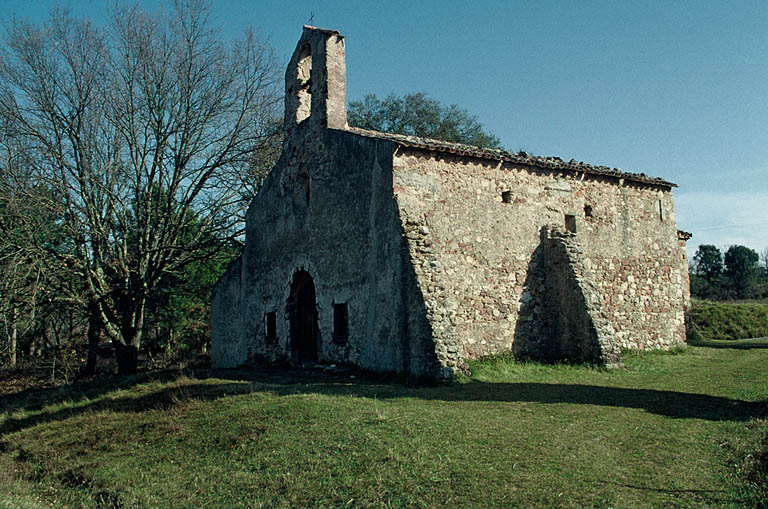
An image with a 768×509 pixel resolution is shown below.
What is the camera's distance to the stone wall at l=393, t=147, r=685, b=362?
482 inches

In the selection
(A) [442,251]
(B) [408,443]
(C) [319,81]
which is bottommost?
(B) [408,443]

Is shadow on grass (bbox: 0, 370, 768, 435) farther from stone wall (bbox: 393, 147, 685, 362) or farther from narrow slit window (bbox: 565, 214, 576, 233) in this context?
narrow slit window (bbox: 565, 214, 576, 233)

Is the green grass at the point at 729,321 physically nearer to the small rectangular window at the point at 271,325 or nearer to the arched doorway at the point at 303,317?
the arched doorway at the point at 303,317

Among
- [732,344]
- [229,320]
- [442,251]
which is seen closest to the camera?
[442,251]

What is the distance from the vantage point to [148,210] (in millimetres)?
17844

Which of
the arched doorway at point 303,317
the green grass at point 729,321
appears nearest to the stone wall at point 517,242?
the arched doorway at point 303,317

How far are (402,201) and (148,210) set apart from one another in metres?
9.88

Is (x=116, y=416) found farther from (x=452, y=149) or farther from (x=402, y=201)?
(x=452, y=149)

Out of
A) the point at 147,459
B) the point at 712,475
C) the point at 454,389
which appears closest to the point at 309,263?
the point at 454,389

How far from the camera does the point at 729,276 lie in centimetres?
4875

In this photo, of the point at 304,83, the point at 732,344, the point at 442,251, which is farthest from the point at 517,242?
the point at 732,344

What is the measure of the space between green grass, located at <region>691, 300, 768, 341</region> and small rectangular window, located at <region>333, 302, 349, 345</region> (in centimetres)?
1416

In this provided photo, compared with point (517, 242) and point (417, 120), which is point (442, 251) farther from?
point (417, 120)

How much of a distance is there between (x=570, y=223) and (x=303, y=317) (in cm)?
804
